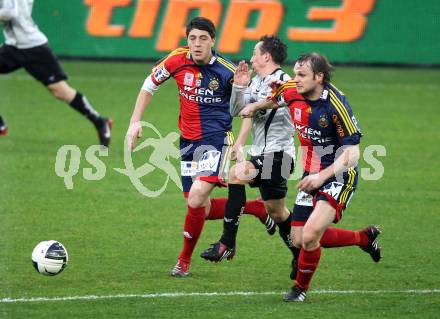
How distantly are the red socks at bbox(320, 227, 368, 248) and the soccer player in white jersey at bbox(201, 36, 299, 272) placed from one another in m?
0.47

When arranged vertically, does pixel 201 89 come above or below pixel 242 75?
below

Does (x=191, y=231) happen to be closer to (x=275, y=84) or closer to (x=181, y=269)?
(x=181, y=269)

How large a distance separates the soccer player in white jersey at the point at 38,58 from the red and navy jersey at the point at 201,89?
17.2 feet

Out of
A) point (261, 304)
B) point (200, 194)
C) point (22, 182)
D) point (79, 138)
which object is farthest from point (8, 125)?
point (261, 304)

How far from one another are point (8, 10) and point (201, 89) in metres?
6.22

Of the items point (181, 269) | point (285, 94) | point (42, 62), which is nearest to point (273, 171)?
point (285, 94)

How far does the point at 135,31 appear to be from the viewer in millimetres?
22391

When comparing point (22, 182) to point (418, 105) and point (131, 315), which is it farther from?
point (418, 105)

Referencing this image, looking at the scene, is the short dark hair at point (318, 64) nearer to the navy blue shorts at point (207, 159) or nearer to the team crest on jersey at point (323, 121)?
the team crest on jersey at point (323, 121)

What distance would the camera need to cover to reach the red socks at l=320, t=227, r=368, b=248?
8.73 metres

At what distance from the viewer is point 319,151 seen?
8344 millimetres

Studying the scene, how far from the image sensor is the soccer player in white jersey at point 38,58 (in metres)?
14.4

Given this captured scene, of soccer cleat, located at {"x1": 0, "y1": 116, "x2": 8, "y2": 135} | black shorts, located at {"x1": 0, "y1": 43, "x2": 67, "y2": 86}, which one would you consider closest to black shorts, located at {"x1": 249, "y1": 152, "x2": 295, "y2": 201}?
black shorts, located at {"x1": 0, "y1": 43, "x2": 67, "y2": 86}

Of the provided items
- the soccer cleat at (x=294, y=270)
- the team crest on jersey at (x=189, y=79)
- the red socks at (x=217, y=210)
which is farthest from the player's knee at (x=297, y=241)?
the team crest on jersey at (x=189, y=79)
